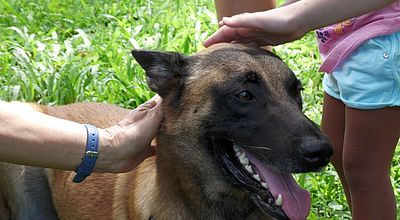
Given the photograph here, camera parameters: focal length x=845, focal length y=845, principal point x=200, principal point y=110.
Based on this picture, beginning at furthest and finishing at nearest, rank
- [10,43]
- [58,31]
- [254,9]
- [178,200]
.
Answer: [58,31], [10,43], [254,9], [178,200]

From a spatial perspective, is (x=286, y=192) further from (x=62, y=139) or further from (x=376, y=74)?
(x=62, y=139)

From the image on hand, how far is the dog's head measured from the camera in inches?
135

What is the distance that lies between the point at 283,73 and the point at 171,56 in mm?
505

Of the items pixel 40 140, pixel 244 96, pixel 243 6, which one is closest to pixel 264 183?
pixel 244 96

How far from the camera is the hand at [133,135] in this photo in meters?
3.64

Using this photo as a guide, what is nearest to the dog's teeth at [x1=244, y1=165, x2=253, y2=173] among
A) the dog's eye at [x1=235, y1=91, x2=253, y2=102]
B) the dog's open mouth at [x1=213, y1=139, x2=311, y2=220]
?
the dog's open mouth at [x1=213, y1=139, x2=311, y2=220]

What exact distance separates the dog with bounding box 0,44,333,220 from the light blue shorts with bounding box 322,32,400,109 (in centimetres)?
40

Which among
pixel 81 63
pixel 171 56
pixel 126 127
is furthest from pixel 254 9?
pixel 81 63

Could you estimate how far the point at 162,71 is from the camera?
3.76 m

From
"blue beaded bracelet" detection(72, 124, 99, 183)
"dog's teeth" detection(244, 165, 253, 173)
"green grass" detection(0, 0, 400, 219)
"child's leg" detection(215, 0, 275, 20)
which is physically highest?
"child's leg" detection(215, 0, 275, 20)

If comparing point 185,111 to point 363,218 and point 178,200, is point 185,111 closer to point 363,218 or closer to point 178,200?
point 178,200

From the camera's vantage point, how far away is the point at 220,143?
12.0ft

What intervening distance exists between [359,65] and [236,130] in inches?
32.1

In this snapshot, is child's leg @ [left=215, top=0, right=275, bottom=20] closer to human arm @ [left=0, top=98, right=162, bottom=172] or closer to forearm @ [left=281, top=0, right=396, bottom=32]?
forearm @ [left=281, top=0, right=396, bottom=32]
